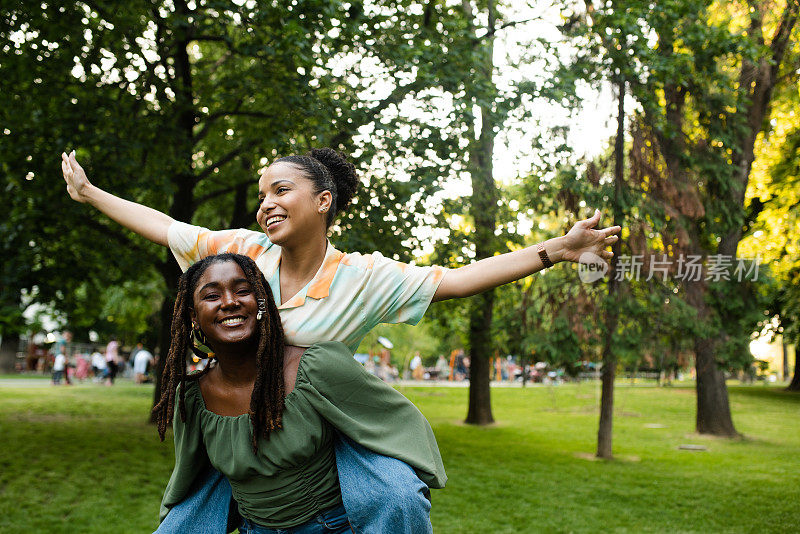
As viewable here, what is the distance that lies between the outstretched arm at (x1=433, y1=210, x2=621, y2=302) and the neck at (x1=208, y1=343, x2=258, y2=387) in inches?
29.3

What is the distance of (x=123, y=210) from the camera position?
2.89 m

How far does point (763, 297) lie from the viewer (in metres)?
15.3

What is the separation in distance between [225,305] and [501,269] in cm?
95

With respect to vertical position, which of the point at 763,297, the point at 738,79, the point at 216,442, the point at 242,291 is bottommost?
the point at 216,442

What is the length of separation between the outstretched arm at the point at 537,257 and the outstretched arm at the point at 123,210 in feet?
3.97

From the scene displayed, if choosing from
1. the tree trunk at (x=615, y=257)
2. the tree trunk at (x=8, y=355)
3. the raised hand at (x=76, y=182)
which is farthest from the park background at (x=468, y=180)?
the tree trunk at (x=8, y=355)

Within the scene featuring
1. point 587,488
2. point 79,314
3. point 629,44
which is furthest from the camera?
point 79,314

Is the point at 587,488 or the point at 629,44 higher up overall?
the point at 629,44

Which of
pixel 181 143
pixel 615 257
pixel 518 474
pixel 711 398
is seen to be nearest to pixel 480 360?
pixel 711 398

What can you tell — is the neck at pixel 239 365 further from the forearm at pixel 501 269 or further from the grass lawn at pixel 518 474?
the grass lawn at pixel 518 474

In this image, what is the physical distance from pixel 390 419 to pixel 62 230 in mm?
11707

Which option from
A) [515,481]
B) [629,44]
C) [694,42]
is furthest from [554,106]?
Result: [515,481]

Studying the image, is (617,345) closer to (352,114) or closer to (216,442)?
(352,114)

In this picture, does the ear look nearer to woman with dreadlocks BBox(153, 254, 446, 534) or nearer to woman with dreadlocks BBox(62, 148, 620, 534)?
woman with dreadlocks BBox(62, 148, 620, 534)
